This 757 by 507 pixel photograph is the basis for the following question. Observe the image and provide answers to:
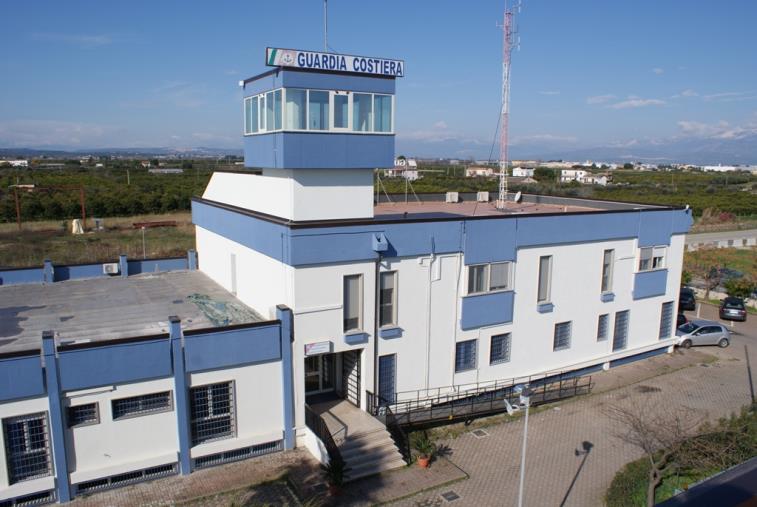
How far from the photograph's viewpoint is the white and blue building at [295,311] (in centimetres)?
1468

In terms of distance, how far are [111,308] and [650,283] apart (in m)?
21.4

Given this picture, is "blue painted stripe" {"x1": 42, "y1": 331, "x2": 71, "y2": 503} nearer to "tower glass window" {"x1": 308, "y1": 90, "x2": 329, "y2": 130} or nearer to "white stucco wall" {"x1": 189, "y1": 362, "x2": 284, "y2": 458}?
"white stucco wall" {"x1": 189, "y1": 362, "x2": 284, "y2": 458}

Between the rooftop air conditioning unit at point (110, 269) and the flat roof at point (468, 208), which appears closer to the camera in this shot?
the rooftop air conditioning unit at point (110, 269)

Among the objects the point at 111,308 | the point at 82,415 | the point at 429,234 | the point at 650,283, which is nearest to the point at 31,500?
the point at 82,415

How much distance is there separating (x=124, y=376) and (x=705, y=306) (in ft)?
117

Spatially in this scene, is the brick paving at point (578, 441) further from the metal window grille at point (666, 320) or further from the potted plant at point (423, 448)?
the metal window grille at point (666, 320)

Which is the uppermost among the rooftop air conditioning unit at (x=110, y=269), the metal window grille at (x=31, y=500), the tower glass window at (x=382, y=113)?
the tower glass window at (x=382, y=113)

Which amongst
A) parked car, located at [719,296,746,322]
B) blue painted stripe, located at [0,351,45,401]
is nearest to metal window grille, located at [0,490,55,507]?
blue painted stripe, located at [0,351,45,401]

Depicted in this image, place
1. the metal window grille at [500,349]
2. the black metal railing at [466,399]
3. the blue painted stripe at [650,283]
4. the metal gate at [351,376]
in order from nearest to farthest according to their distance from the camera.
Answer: the metal gate at [351,376] → the black metal railing at [466,399] → the metal window grille at [500,349] → the blue painted stripe at [650,283]

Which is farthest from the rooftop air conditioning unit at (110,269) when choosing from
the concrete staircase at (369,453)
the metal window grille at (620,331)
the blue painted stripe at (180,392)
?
the metal window grille at (620,331)

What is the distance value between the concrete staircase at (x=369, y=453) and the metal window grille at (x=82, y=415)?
6.44 meters

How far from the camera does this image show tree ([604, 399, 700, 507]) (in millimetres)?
15195

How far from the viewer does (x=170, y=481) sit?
1556cm

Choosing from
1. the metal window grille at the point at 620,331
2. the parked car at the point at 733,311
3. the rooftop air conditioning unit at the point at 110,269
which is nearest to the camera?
the rooftop air conditioning unit at the point at 110,269
